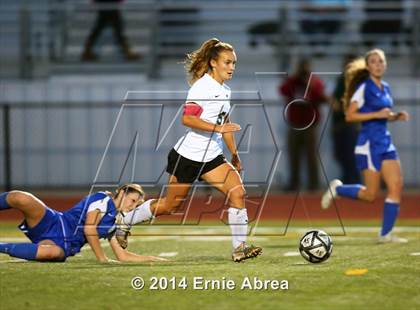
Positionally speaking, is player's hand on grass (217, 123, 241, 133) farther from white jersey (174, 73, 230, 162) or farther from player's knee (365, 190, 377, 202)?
player's knee (365, 190, 377, 202)

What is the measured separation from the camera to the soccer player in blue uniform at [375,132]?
37.8 feet

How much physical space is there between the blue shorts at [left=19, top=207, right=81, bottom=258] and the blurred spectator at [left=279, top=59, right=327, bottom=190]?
950cm

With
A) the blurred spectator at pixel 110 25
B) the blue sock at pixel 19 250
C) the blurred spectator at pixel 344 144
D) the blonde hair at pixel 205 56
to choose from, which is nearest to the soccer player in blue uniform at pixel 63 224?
the blue sock at pixel 19 250

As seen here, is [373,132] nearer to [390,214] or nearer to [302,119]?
[390,214]

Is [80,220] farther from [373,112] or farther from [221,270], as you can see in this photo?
[373,112]

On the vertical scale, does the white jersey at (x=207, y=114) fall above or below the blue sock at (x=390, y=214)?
above

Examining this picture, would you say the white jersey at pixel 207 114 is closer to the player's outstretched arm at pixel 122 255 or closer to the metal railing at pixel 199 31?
the player's outstretched arm at pixel 122 255

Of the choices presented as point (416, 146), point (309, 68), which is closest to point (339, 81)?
point (309, 68)

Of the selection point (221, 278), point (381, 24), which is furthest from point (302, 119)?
point (221, 278)

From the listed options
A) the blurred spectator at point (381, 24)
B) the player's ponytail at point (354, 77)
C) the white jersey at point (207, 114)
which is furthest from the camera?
the blurred spectator at point (381, 24)

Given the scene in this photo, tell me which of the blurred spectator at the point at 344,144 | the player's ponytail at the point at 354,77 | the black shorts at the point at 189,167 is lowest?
the blurred spectator at the point at 344,144

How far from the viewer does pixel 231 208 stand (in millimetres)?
9430

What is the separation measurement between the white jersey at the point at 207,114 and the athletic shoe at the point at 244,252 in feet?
2.56

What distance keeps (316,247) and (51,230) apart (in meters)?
2.15
